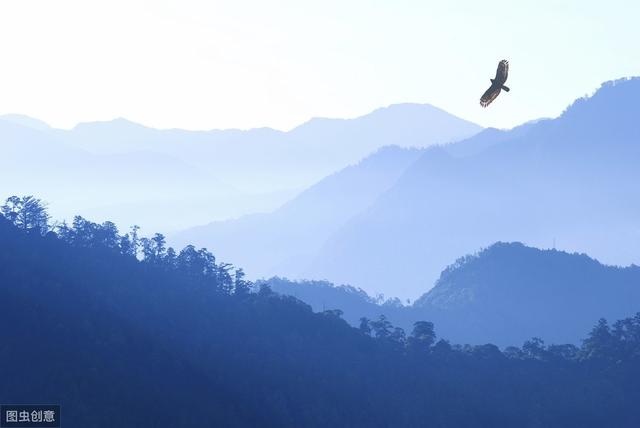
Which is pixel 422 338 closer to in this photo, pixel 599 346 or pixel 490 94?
pixel 599 346

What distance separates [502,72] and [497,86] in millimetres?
517

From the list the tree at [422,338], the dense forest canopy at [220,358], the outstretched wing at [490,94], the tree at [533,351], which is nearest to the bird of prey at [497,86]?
the outstretched wing at [490,94]

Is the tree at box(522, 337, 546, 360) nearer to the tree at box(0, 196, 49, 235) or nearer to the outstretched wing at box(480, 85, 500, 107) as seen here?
the tree at box(0, 196, 49, 235)

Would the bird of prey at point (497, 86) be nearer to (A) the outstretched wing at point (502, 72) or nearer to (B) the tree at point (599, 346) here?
(A) the outstretched wing at point (502, 72)

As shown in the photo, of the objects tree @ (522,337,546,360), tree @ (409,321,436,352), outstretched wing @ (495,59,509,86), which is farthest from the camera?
tree @ (522,337,546,360)

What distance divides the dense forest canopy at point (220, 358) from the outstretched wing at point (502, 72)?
8746 cm

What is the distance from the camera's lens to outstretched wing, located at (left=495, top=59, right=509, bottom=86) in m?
33.3

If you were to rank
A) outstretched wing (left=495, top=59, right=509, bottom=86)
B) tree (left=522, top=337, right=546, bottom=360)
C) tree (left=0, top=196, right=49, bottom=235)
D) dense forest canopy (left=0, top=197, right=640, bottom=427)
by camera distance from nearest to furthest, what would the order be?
1. outstretched wing (left=495, top=59, right=509, bottom=86)
2. dense forest canopy (left=0, top=197, right=640, bottom=427)
3. tree (left=0, top=196, right=49, bottom=235)
4. tree (left=522, top=337, right=546, bottom=360)

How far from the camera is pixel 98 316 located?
435 ft

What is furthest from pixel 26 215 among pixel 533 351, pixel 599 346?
pixel 599 346

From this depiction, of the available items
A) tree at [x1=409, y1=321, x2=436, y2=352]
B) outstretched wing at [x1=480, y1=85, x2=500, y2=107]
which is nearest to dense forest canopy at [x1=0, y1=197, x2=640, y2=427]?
tree at [x1=409, y1=321, x2=436, y2=352]

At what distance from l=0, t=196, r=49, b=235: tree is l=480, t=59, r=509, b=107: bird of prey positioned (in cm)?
13045

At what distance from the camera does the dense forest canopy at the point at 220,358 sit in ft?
391

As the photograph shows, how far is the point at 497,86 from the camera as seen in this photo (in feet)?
110
